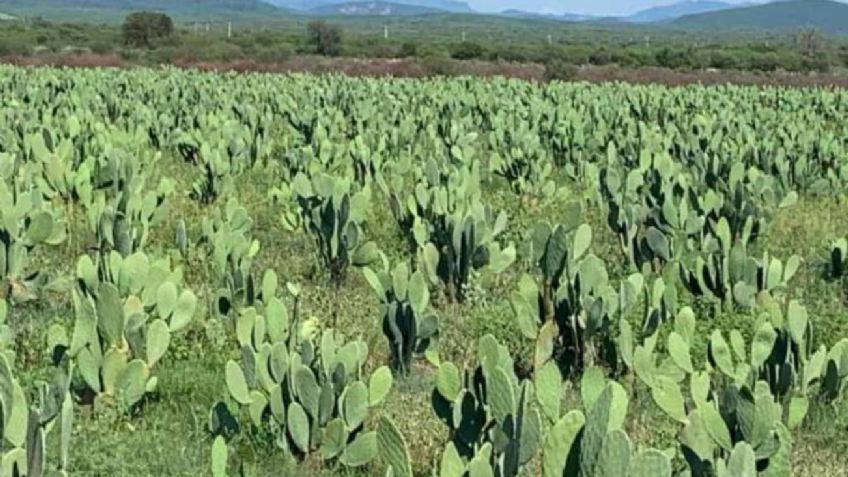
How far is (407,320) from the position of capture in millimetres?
4617

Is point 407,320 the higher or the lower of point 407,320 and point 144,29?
the higher

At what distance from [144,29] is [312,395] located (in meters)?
44.8

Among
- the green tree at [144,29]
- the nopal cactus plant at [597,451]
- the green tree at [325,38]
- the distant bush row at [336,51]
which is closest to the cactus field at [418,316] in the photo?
the nopal cactus plant at [597,451]

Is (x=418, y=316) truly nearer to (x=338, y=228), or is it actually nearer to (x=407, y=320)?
(x=407, y=320)

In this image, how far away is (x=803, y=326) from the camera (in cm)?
426

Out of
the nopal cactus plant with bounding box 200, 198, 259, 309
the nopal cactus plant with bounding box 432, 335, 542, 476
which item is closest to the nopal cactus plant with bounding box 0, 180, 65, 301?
the nopal cactus plant with bounding box 200, 198, 259, 309

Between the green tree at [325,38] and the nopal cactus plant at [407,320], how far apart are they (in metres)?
42.7

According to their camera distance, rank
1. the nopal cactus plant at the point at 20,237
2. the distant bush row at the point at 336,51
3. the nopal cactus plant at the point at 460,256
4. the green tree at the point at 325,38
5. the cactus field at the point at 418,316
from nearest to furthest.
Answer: the cactus field at the point at 418,316, the nopal cactus plant at the point at 20,237, the nopal cactus plant at the point at 460,256, the distant bush row at the point at 336,51, the green tree at the point at 325,38

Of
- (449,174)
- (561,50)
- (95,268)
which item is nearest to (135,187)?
(449,174)

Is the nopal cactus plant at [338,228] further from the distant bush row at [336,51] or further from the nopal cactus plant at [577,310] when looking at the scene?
the distant bush row at [336,51]

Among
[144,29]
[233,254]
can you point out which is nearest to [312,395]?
[233,254]

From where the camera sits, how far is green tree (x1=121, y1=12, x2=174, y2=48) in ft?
151

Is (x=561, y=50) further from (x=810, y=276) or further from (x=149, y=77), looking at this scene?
(x=810, y=276)

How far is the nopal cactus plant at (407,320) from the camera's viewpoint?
459cm
